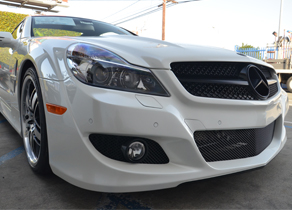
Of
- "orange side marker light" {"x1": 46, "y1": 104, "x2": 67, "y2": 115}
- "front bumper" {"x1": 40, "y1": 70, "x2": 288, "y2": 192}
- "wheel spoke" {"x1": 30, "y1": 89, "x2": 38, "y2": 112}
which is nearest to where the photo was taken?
"front bumper" {"x1": 40, "y1": 70, "x2": 288, "y2": 192}

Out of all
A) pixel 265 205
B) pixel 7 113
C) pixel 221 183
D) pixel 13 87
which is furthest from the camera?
pixel 7 113

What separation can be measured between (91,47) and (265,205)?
1.38 metres

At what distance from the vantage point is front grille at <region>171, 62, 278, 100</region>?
1530 mm

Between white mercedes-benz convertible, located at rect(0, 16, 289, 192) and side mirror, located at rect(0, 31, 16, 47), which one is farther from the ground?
side mirror, located at rect(0, 31, 16, 47)

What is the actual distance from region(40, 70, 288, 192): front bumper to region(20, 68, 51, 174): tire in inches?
8.0

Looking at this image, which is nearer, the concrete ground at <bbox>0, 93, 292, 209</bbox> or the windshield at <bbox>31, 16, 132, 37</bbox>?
the concrete ground at <bbox>0, 93, 292, 209</bbox>

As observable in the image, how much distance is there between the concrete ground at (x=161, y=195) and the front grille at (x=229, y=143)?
0.13 metres

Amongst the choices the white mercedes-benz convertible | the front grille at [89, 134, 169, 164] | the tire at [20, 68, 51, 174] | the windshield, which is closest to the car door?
the windshield

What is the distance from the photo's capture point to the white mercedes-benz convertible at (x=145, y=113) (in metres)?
1.39

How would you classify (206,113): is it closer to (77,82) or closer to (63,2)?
(77,82)

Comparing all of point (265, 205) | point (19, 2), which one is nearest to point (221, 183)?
point (265, 205)

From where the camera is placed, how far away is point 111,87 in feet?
4.66

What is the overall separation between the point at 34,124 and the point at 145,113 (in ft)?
3.47

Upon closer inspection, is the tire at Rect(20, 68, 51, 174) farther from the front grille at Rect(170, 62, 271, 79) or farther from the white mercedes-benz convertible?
the front grille at Rect(170, 62, 271, 79)
